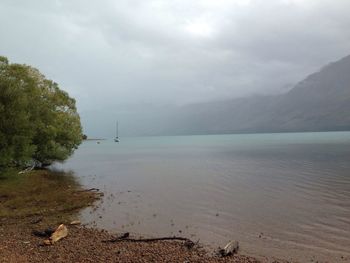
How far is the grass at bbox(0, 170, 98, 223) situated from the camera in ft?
103

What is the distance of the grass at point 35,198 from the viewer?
3141 cm

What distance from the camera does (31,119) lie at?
53031 millimetres

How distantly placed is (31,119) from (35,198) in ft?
62.2

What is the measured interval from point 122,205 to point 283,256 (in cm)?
1989

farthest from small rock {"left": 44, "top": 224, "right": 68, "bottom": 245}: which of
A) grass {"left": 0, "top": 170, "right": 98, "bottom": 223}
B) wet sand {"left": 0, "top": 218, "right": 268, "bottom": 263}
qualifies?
grass {"left": 0, "top": 170, "right": 98, "bottom": 223}

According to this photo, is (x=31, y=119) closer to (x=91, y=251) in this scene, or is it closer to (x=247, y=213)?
(x=247, y=213)

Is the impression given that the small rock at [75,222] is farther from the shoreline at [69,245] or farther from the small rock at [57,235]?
the small rock at [57,235]

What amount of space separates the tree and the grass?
2.93m

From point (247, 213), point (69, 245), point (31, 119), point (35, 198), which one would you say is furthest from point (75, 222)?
point (31, 119)

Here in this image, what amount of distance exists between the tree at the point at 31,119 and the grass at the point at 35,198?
9.62ft

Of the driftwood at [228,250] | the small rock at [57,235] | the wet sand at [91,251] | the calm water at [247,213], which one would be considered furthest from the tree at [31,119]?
the driftwood at [228,250]

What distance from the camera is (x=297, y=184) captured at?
5116 cm

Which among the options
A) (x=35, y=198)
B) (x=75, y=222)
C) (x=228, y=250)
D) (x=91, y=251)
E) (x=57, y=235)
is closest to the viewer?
(x=91, y=251)

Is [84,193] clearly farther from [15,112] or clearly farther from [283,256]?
[283,256]
